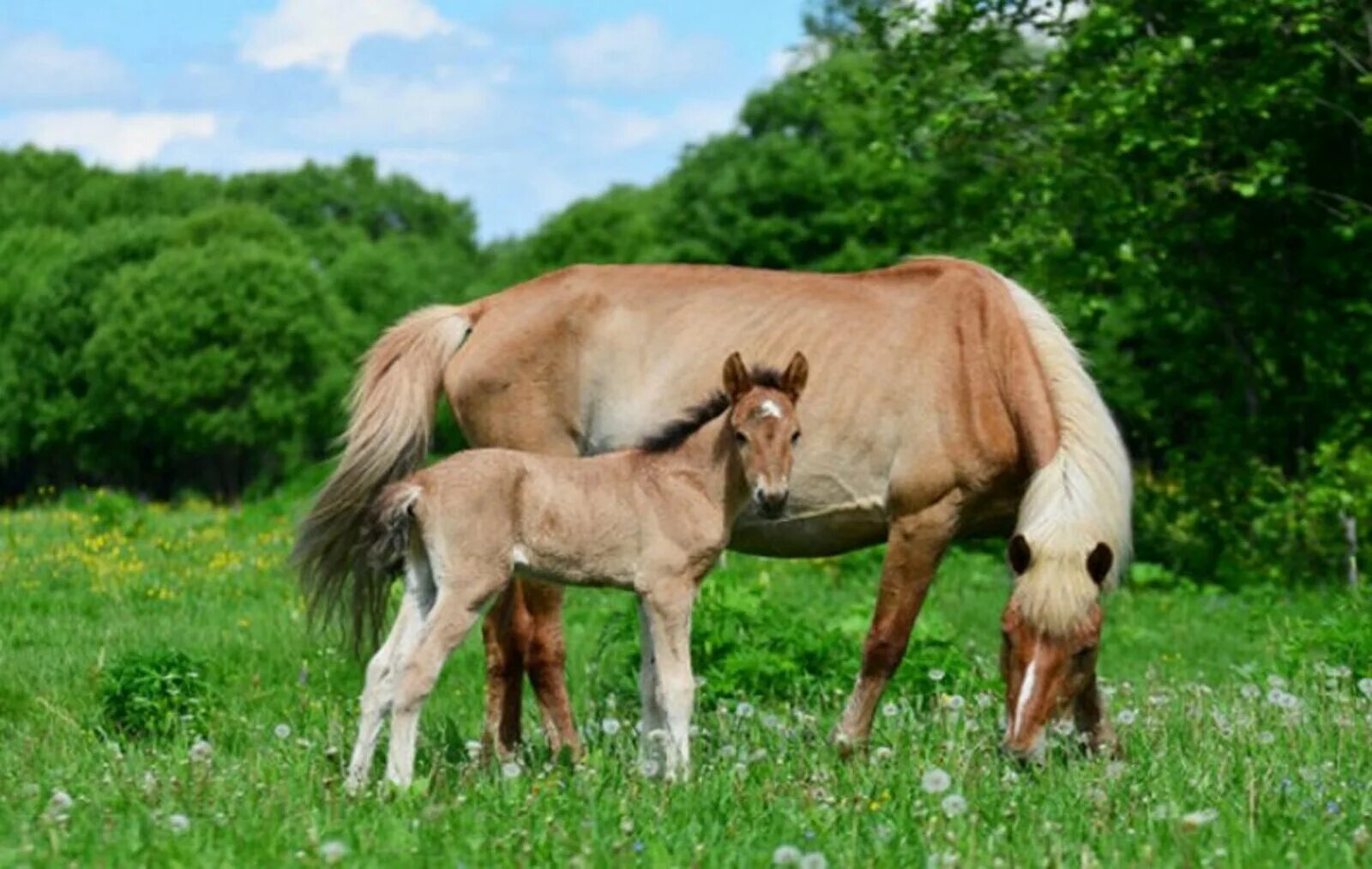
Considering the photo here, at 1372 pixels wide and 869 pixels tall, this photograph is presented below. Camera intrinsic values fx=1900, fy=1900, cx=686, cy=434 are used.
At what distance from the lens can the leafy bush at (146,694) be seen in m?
9.04

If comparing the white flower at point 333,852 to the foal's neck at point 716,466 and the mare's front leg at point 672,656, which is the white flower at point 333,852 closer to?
the mare's front leg at point 672,656

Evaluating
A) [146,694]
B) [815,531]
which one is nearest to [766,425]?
[815,531]

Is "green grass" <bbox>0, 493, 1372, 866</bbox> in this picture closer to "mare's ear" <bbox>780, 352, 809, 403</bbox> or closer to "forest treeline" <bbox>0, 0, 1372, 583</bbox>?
"mare's ear" <bbox>780, 352, 809, 403</bbox>

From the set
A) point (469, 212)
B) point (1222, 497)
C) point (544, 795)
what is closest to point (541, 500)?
point (544, 795)

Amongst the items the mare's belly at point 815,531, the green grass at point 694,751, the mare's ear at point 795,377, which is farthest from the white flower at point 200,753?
the mare's belly at point 815,531

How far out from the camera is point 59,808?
18.7ft

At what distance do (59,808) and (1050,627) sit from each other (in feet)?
12.7

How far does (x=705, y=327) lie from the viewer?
9445 mm

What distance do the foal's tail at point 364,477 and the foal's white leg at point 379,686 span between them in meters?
1.07

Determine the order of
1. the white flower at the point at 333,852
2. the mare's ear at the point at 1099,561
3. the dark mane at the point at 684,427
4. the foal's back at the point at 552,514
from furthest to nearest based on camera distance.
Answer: the dark mane at the point at 684,427 → the mare's ear at the point at 1099,561 → the foal's back at the point at 552,514 → the white flower at the point at 333,852

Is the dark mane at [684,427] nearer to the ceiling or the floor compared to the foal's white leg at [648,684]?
nearer to the ceiling

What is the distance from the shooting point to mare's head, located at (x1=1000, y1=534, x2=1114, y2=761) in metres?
7.52

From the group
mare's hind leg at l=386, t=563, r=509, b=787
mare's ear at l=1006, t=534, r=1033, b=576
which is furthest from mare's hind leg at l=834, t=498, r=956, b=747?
mare's hind leg at l=386, t=563, r=509, b=787

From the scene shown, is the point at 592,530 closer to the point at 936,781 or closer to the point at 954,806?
the point at 936,781
